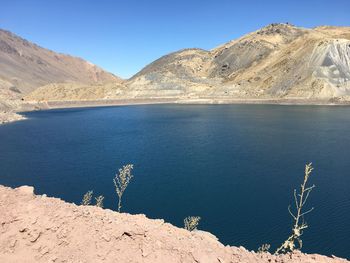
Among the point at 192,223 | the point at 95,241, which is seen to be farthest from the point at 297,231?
the point at 95,241

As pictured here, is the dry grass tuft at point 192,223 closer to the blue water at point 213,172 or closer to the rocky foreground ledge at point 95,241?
the blue water at point 213,172

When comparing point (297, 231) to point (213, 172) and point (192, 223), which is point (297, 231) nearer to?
point (192, 223)

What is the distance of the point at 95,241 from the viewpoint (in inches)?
615

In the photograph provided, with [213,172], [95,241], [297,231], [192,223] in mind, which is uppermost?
[95,241]

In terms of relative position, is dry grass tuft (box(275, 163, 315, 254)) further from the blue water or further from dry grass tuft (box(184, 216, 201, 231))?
dry grass tuft (box(184, 216, 201, 231))

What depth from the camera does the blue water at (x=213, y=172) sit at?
3303 centimetres

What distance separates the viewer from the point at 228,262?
15109 millimetres

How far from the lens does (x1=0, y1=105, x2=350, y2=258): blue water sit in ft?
108

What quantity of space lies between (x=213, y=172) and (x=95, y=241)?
3597cm

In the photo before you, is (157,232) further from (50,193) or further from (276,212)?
(50,193)

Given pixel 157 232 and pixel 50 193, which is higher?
pixel 157 232

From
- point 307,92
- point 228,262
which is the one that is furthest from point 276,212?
point 307,92

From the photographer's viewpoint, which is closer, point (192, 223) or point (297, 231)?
point (297, 231)

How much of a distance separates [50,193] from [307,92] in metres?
138
